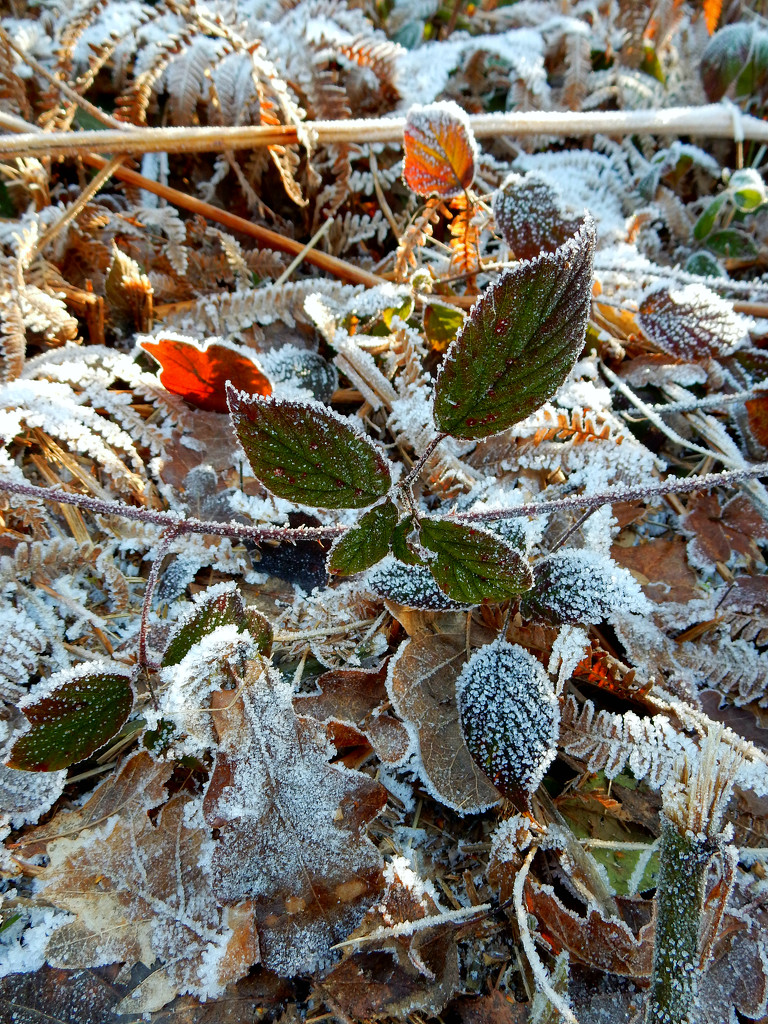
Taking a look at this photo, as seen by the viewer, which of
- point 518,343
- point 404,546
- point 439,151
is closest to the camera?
point 518,343

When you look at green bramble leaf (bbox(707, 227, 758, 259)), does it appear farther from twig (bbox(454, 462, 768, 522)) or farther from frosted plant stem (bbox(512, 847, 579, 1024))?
frosted plant stem (bbox(512, 847, 579, 1024))

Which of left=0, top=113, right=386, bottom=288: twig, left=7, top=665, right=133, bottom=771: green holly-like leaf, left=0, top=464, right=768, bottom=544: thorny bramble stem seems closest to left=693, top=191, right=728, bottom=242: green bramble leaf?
left=0, top=113, right=386, bottom=288: twig

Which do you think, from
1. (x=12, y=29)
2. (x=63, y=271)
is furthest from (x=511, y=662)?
(x=12, y=29)

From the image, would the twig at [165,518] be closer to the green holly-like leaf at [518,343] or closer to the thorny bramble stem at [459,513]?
the thorny bramble stem at [459,513]

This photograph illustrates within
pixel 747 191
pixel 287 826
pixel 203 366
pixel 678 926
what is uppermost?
pixel 747 191

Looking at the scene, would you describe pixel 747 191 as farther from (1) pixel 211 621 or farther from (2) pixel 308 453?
(1) pixel 211 621

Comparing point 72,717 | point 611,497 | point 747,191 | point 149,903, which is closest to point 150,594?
point 72,717
